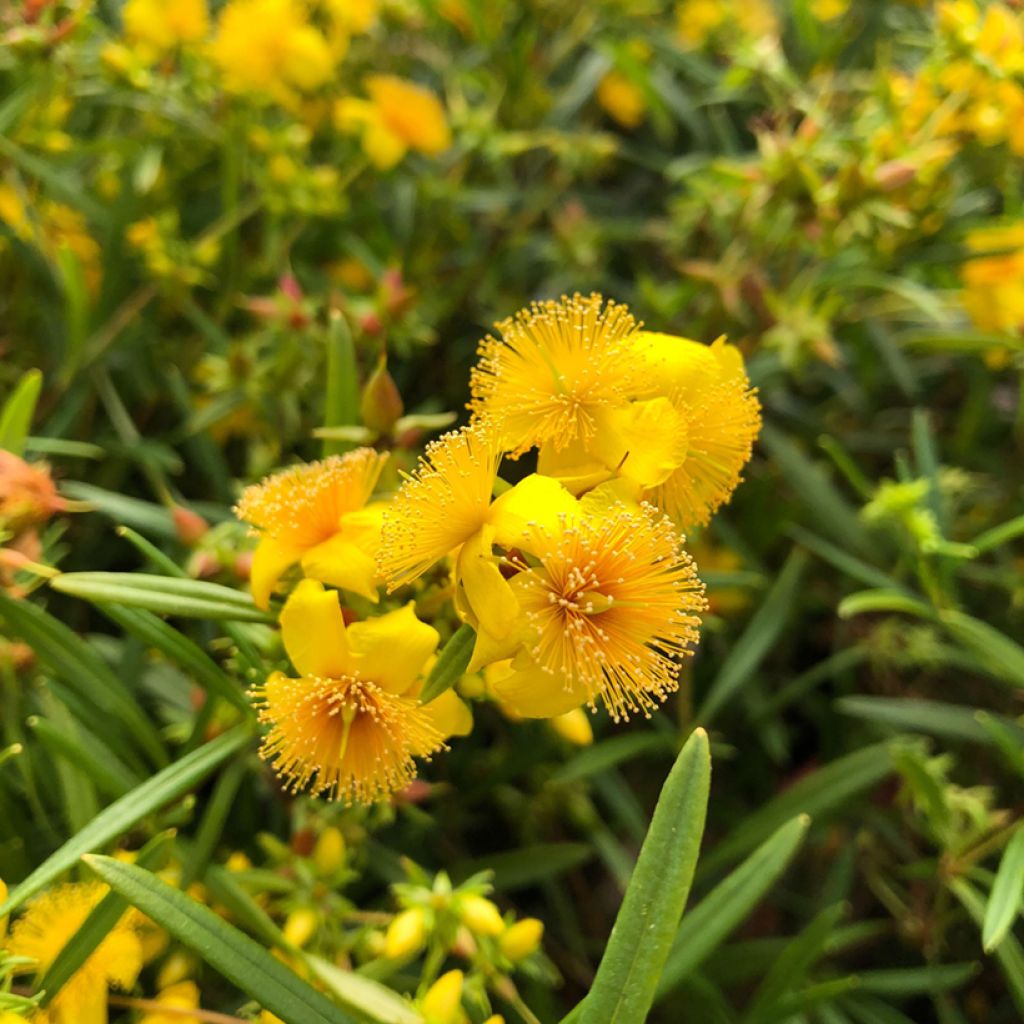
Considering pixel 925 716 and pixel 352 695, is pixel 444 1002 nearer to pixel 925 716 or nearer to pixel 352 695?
pixel 352 695

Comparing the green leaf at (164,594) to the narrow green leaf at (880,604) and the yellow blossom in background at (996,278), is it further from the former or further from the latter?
the yellow blossom in background at (996,278)

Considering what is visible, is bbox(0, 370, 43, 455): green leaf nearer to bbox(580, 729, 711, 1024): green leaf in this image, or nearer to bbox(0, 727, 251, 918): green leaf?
bbox(0, 727, 251, 918): green leaf

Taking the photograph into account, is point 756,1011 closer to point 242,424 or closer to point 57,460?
point 242,424

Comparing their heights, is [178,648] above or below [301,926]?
above

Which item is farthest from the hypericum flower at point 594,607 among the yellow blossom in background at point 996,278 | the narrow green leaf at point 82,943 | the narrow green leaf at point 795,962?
the yellow blossom in background at point 996,278

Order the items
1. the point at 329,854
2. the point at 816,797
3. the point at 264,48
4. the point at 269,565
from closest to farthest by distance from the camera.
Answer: the point at 269,565 < the point at 329,854 < the point at 816,797 < the point at 264,48

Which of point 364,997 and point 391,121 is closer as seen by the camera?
point 364,997

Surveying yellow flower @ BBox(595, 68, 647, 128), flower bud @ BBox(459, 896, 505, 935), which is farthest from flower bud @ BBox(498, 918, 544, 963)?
yellow flower @ BBox(595, 68, 647, 128)

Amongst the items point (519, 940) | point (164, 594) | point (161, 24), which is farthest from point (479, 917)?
Answer: point (161, 24)
